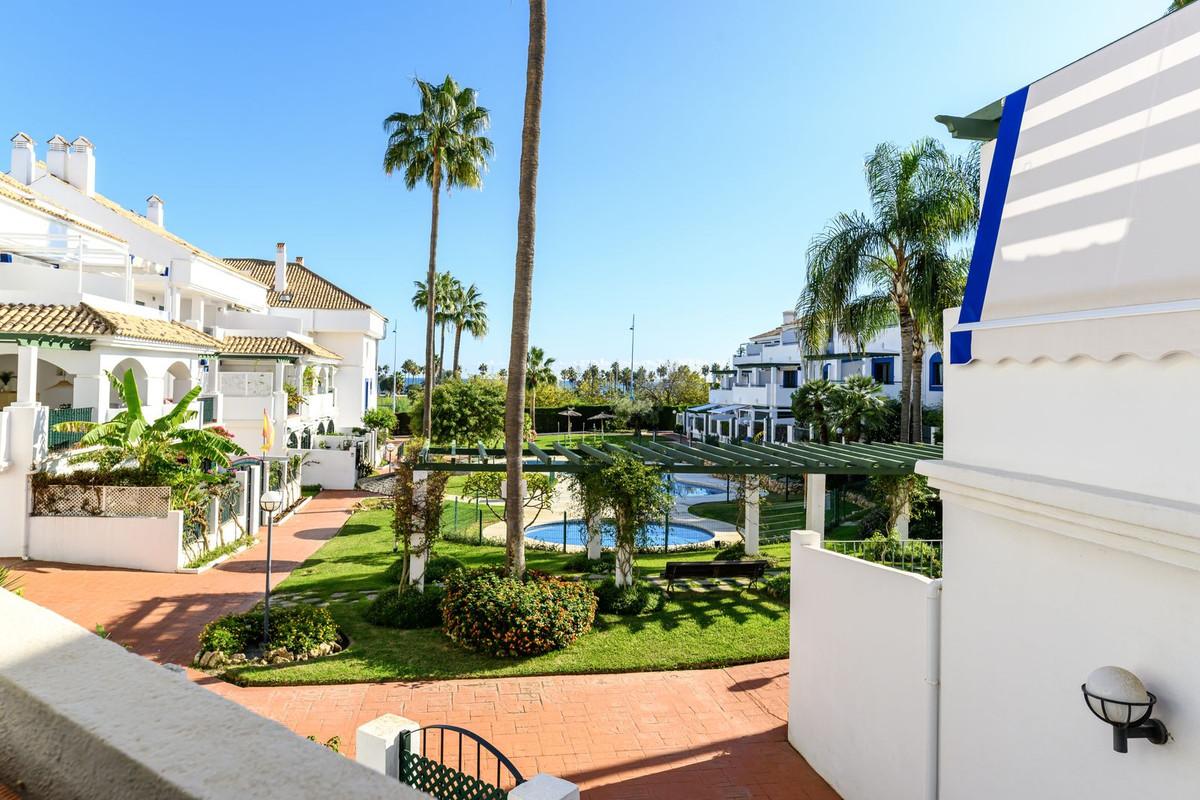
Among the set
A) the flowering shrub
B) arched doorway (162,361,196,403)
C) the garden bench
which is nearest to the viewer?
the flowering shrub

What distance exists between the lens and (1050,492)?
16.9 feet

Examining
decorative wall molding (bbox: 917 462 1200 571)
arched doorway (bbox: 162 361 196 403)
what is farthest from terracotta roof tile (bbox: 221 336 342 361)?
decorative wall molding (bbox: 917 462 1200 571)

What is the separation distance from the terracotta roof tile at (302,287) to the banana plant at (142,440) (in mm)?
27298

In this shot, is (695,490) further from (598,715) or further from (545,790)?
(545,790)

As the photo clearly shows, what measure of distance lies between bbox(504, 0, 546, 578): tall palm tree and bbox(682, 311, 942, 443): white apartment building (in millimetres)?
22704

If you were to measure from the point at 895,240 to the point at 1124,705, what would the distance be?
19656 millimetres

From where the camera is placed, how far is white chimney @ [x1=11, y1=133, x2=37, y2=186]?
2880 centimetres

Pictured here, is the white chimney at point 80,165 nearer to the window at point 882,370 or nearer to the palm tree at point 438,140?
the palm tree at point 438,140

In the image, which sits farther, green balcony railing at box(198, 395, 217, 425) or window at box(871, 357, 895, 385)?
window at box(871, 357, 895, 385)

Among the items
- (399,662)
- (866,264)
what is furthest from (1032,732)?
(866,264)

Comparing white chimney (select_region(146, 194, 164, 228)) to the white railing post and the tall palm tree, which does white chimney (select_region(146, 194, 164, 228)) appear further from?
the white railing post

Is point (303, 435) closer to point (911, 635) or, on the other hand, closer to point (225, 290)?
point (225, 290)

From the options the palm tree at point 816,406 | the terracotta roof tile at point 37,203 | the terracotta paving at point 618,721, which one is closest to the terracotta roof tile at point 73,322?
the terracotta roof tile at point 37,203

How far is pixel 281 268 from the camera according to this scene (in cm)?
4634
